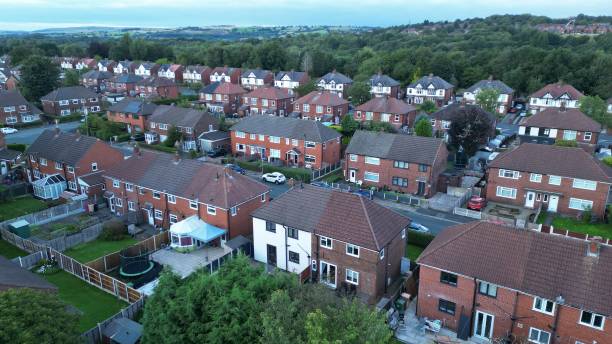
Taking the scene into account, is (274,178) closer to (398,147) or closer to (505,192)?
(398,147)

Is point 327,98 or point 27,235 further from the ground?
point 327,98

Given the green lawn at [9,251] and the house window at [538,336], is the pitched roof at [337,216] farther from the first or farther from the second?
the green lawn at [9,251]

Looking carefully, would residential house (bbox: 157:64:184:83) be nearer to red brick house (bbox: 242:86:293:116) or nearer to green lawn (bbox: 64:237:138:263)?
red brick house (bbox: 242:86:293:116)

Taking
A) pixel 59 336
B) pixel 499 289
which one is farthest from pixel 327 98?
pixel 59 336

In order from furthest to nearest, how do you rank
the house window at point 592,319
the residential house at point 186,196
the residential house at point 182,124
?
the residential house at point 182,124, the residential house at point 186,196, the house window at point 592,319

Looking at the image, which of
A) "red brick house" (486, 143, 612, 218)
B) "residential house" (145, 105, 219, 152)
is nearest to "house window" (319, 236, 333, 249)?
"red brick house" (486, 143, 612, 218)

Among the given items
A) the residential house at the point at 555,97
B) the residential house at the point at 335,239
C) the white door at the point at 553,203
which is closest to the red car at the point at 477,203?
the white door at the point at 553,203

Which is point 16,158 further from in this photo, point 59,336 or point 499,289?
point 499,289
